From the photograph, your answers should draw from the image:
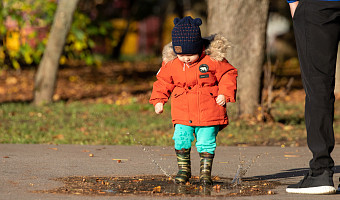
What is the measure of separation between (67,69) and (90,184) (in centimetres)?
1798

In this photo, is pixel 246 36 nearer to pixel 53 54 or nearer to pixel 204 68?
pixel 53 54

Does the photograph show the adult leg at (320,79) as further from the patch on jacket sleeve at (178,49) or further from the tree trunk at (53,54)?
the tree trunk at (53,54)

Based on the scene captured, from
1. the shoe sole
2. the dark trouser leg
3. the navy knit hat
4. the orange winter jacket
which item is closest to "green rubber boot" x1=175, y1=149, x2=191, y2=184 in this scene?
the orange winter jacket

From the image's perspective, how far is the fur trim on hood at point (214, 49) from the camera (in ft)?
18.4

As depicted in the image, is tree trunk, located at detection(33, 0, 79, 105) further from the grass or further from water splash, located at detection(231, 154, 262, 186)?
water splash, located at detection(231, 154, 262, 186)

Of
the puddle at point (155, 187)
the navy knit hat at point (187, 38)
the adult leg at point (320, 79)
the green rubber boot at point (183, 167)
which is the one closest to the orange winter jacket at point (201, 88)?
the navy knit hat at point (187, 38)

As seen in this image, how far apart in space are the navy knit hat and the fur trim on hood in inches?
3.7

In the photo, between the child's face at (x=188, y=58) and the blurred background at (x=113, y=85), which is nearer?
the child's face at (x=188, y=58)

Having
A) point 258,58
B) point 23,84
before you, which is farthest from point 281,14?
point 258,58

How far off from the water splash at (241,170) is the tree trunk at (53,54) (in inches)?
257

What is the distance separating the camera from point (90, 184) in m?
5.59

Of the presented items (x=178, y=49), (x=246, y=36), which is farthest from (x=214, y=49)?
(x=246, y=36)

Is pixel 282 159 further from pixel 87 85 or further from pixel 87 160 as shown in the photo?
pixel 87 85

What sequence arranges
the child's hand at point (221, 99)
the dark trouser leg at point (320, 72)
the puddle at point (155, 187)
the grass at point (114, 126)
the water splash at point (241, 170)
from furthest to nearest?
1. the grass at point (114, 126)
2. the water splash at point (241, 170)
3. the child's hand at point (221, 99)
4. the puddle at point (155, 187)
5. the dark trouser leg at point (320, 72)
